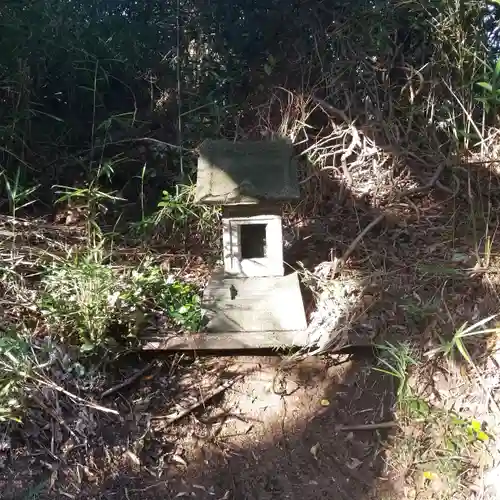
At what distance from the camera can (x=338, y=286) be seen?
299cm

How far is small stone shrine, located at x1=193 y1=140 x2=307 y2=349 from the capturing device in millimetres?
2711

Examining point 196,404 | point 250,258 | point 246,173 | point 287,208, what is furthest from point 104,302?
point 287,208

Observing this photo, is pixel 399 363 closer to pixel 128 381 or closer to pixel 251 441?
pixel 251 441

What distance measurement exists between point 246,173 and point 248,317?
0.73 metres

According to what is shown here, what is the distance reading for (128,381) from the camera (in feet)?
8.46

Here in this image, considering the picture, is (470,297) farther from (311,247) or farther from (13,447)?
(13,447)

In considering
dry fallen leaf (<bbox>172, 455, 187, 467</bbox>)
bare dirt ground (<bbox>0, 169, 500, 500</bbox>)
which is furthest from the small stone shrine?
dry fallen leaf (<bbox>172, 455, 187, 467</bbox>)

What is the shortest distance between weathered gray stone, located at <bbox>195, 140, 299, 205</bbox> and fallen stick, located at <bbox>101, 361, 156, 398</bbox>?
33.3 inches

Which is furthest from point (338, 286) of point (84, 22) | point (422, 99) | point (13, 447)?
point (84, 22)

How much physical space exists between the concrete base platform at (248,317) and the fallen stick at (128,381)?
0.10 m

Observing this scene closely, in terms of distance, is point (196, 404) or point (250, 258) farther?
point (250, 258)

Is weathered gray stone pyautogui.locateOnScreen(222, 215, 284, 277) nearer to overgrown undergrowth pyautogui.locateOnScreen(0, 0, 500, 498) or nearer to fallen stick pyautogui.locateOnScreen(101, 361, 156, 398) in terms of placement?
overgrown undergrowth pyautogui.locateOnScreen(0, 0, 500, 498)

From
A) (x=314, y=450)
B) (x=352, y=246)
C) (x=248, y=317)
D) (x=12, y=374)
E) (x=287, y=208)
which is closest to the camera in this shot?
(x=12, y=374)

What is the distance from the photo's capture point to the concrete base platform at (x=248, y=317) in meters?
2.67
